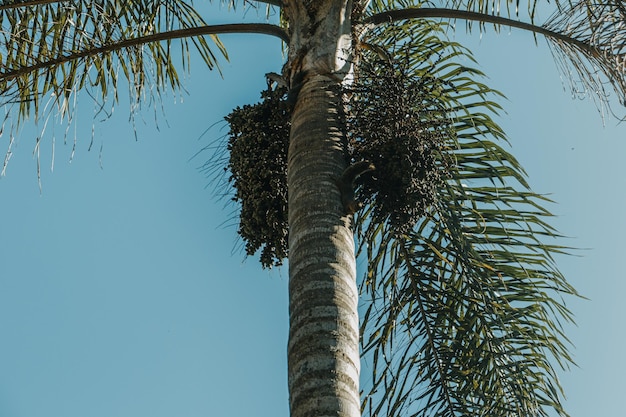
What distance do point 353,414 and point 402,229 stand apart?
66.1 inches

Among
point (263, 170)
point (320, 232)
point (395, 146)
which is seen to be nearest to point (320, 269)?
point (320, 232)

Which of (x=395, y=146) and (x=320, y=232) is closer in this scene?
(x=320, y=232)

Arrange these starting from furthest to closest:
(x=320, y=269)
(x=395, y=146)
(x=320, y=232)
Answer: (x=395, y=146)
(x=320, y=232)
(x=320, y=269)

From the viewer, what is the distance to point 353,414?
371 cm

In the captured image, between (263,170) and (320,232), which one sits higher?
(263,170)

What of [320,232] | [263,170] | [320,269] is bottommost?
[320,269]

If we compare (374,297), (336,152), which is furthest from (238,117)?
(374,297)

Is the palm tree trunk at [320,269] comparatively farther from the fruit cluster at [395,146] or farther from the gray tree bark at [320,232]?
the fruit cluster at [395,146]

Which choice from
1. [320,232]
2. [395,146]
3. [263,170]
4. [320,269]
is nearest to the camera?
[320,269]

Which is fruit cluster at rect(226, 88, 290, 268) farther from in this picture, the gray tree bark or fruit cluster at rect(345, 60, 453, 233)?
fruit cluster at rect(345, 60, 453, 233)

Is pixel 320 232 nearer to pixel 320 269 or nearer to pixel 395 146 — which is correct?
pixel 320 269

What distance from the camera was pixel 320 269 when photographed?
4.26m

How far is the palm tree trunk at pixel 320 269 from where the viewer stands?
380cm

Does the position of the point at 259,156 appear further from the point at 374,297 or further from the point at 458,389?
the point at 458,389
